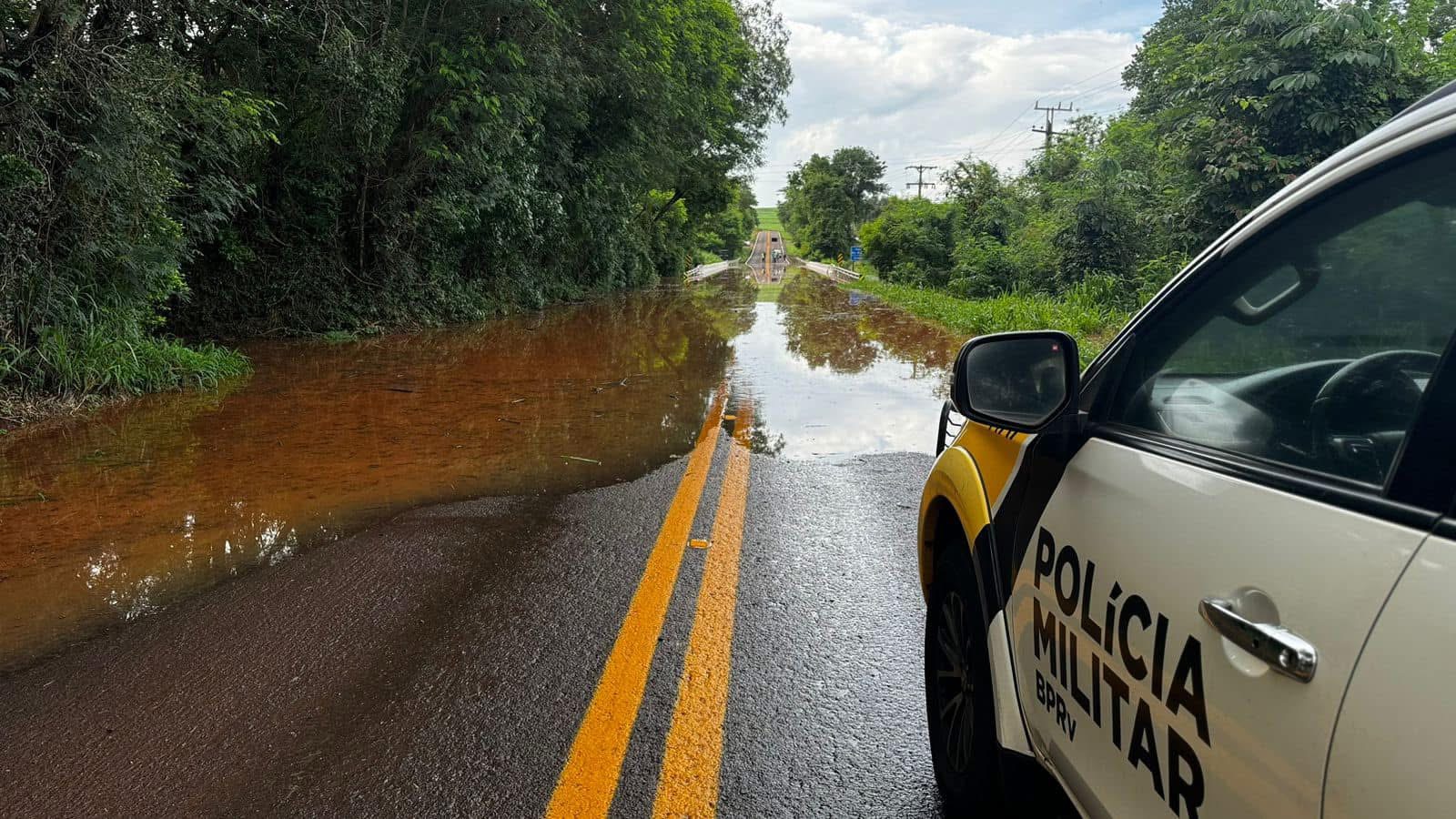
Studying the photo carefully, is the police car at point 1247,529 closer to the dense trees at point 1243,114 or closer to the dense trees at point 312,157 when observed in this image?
the dense trees at point 312,157

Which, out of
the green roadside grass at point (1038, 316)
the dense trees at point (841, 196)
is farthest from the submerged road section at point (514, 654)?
the dense trees at point (841, 196)

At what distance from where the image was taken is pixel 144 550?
4.67 metres

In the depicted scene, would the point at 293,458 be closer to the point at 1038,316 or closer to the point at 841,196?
the point at 1038,316

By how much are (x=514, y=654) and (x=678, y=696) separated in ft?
2.43

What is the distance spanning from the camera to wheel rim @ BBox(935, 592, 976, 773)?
2264 mm

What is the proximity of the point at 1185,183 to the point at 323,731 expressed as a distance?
12.5m

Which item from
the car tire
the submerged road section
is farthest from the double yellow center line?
the car tire

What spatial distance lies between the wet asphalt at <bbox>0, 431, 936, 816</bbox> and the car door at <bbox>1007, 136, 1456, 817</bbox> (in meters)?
1.07

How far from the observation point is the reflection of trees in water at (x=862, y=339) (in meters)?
12.4

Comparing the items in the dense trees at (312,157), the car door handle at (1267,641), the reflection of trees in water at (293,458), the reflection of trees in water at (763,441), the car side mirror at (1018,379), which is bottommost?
the reflection of trees in water at (293,458)

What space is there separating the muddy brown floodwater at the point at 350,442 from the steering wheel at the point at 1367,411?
4.31 metres

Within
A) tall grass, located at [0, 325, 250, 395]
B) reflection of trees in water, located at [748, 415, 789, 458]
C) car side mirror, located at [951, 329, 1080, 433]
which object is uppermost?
car side mirror, located at [951, 329, 1080, 433]

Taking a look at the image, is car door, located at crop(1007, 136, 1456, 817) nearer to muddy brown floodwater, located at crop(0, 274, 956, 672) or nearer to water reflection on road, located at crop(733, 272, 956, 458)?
muddy brown floodwater, located at crop(0, 274, 956, 672)

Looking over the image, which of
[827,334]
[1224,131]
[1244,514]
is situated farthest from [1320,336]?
[827,334]
